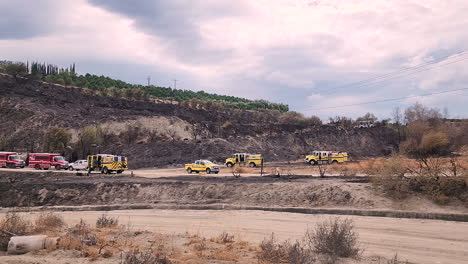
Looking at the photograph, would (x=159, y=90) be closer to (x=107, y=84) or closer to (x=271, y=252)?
(x=107, y=84)

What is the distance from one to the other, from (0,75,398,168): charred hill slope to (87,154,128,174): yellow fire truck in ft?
54.7

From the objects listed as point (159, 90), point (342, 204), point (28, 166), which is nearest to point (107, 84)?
point (159, 90)

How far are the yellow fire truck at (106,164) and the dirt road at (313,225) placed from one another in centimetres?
2346

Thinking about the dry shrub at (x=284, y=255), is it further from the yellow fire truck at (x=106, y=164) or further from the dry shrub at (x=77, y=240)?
the yellow fire truck at (x=106, y=164)

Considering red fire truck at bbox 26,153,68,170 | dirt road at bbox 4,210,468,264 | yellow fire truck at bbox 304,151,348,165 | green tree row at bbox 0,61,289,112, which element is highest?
green tree row at bbox 0,61,289,112

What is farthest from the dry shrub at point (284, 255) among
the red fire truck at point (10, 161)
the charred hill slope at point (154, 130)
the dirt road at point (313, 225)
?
the red fire truck at point (10, 161)

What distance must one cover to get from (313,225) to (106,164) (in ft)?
117

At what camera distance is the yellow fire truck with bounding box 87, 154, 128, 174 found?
1957 inches

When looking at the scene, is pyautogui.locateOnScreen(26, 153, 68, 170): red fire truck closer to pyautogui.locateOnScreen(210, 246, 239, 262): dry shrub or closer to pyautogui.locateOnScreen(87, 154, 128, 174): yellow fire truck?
pyautogui.locateOnScreen(87, 154, 128, 174): yellow fire truck

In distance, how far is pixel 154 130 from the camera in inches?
3775

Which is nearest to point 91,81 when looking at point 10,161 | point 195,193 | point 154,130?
point 154,130

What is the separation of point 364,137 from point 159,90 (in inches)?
3748

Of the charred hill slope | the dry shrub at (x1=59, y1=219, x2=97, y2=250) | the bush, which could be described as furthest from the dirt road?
the bush

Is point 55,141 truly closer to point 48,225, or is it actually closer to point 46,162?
point 46,162
